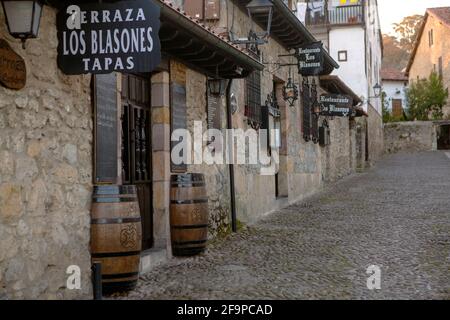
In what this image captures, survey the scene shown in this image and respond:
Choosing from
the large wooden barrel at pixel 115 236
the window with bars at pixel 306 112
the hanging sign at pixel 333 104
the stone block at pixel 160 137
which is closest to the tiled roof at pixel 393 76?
the hanging sign at pixel 333 104

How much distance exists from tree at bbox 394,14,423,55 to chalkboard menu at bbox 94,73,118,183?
163 feet

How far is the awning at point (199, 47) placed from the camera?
4.73m

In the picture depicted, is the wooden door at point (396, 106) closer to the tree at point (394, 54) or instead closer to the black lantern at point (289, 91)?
the tree at point (394, 54)

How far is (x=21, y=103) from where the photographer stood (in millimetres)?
3348

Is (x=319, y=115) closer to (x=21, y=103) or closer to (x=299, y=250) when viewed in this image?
(x=299, y=250)

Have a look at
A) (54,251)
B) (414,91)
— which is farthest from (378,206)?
(414,91)

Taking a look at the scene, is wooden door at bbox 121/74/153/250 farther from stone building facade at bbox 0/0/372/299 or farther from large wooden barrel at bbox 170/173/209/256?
large wooden barrel at bbox 170/173/209/256

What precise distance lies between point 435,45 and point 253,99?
2856cm

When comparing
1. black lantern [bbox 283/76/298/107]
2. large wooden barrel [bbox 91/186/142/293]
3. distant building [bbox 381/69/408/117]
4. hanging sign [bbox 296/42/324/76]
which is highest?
distant building [bbox 381/69/408/117]

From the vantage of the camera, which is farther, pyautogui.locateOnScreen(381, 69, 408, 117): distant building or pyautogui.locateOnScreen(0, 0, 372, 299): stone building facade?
pyautogui.locateOnScreen(381, 69, 408, 117): distant building

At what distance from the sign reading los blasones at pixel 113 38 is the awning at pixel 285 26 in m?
4.70

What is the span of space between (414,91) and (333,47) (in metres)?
13.3

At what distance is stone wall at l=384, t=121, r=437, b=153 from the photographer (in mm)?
30734

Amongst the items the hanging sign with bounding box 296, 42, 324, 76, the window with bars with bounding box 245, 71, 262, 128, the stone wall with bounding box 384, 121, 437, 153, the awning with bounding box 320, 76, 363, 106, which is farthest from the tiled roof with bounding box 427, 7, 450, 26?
the window with bars with bounding box 245, 71, 262, 128
